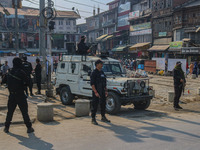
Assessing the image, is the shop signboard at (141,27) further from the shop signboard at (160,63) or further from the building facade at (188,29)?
the shop signboard at (160,63)

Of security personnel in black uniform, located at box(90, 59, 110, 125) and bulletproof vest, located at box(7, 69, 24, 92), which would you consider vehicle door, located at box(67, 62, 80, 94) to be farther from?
bulletproof vest, located at box(7, 69, 24, 92)

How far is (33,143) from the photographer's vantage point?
555 cm

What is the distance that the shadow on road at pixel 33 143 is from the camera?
5246 millimetres

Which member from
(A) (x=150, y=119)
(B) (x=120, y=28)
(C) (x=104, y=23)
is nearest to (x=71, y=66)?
(A) (x=150, y=119)

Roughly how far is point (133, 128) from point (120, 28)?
181 feet

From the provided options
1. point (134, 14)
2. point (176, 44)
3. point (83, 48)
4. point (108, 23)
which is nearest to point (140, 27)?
point (134, 14)

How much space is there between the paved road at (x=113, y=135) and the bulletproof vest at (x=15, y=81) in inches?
45.4

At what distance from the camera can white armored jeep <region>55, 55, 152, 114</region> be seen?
891 cm

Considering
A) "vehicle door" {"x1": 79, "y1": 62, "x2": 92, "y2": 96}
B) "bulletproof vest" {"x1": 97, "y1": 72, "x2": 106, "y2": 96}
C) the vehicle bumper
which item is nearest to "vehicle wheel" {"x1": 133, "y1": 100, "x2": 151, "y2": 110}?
the vehicle bumper

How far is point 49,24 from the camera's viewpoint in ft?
48.1

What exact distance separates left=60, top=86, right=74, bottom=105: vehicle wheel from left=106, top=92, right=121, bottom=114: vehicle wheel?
8.10 ft

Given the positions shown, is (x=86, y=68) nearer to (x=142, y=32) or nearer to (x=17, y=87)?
(x=17, y=87)

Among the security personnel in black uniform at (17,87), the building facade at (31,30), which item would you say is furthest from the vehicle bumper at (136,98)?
the building facade at (31,30)

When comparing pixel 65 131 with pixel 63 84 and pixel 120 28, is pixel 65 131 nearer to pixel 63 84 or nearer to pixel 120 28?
pixel 63 84
